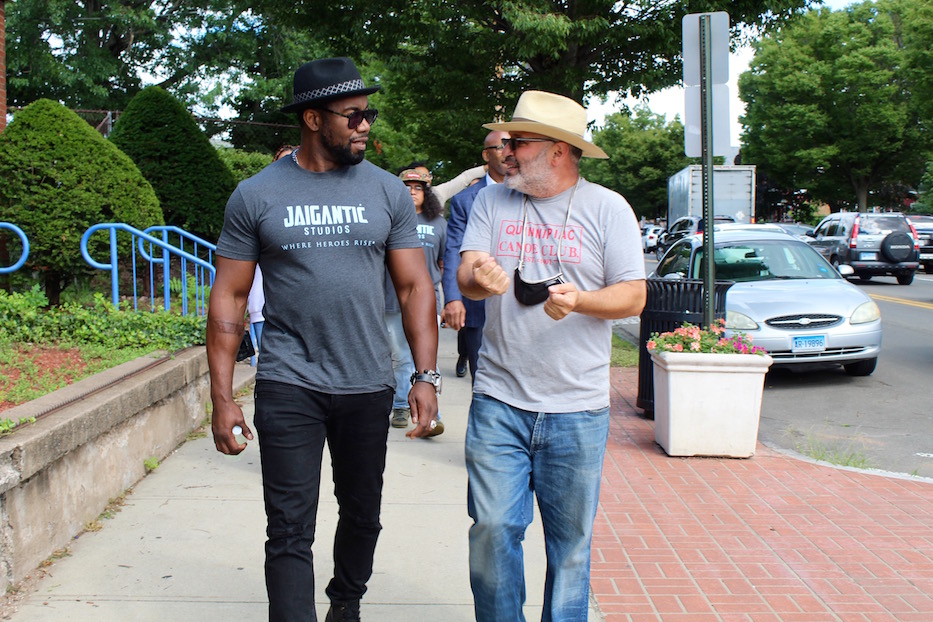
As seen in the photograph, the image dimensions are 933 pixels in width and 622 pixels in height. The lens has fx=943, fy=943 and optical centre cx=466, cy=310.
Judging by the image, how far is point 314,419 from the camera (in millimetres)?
3072

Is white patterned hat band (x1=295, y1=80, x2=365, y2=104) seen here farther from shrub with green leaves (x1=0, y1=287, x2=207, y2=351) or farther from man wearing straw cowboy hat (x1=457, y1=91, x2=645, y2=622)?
shrub with green leaves (x1=0, y1=287, x2=207, y2=351)

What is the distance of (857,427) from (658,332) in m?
1.92

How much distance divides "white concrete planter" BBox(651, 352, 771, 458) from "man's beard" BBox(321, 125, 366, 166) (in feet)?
11.9

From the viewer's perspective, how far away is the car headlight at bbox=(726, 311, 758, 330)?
905 centimetres

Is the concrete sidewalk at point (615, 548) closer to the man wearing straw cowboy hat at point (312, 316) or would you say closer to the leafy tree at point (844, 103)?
the man wearing straw cowboy hat at point (312, 316)

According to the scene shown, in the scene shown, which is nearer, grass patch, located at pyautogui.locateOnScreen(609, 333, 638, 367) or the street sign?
the street sign

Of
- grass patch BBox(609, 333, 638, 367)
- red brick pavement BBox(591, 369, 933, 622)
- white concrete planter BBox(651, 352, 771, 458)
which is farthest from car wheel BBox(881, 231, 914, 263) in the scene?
white concrete planter BBox(651, 352, 771, 458)

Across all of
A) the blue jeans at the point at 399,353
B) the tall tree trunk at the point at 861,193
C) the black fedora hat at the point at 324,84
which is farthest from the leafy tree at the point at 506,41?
the tall tree trunk at the point at 861,193

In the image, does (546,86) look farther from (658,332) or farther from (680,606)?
(680,606)

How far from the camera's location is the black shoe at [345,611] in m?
3.40

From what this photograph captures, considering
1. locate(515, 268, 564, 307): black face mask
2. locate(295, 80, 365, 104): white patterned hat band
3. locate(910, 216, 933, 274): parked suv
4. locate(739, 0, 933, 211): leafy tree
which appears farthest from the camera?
locate(739, 0, 933, 211): leafy tree

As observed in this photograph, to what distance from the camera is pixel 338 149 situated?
10.3 ft

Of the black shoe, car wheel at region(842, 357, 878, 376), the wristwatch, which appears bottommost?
the black shoe

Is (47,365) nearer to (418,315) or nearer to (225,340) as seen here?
(225,340)
